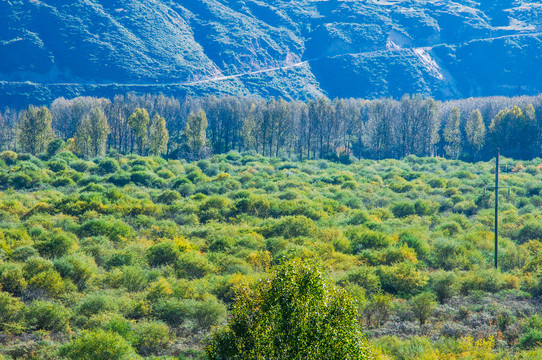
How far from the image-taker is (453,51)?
7451 inches

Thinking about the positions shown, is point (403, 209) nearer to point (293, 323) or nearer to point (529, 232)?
point (529, 232)

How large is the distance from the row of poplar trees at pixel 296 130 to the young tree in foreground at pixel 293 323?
63929 millimetres

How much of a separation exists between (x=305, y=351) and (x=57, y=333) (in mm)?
9733

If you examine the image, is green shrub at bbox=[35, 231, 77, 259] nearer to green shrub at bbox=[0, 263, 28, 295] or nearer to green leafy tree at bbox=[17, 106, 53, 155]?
green shrub at bbox=[0, 263, 28, 295]

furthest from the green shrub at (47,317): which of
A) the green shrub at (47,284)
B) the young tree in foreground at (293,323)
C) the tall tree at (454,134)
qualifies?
the tall tree at (454,134)

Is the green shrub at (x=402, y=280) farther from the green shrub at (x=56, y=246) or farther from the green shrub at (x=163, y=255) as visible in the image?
the green shrub at (x=56, y=246)

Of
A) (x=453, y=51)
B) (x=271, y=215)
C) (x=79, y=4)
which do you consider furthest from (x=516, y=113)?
(x=79, y=4)

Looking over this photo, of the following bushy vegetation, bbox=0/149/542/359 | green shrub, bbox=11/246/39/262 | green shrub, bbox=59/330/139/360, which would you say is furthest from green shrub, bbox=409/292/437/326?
green shrub, bbox=11/246/39/262

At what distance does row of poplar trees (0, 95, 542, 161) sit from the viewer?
239 ft

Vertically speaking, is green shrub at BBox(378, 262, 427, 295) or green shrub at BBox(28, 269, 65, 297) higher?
green shrub at BBox(378, 262, 427, 295)

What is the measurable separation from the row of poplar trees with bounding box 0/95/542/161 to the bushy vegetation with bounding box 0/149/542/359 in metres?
29.2

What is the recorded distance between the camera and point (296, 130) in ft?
286

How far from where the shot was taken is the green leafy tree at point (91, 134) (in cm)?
6900

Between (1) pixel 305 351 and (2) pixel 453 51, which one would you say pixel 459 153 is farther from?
(2) pixel 453 51
